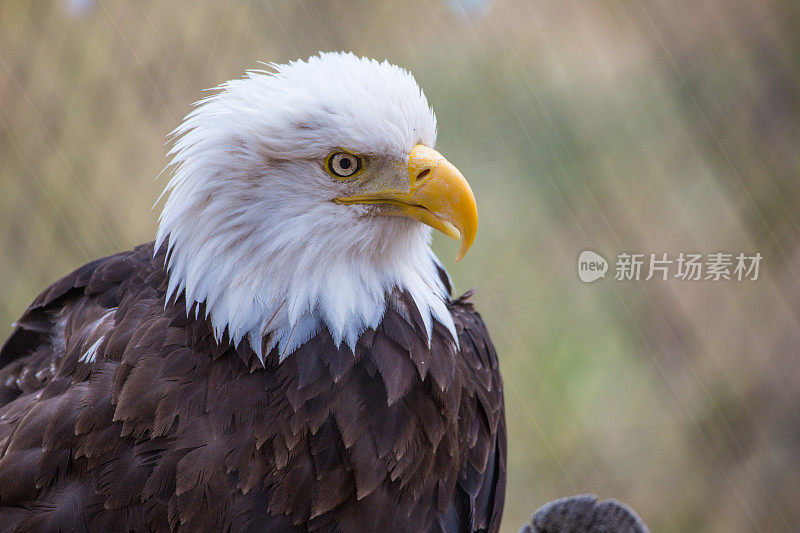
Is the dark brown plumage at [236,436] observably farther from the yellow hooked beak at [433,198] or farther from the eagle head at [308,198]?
the yellow hooked beak at [433,198]

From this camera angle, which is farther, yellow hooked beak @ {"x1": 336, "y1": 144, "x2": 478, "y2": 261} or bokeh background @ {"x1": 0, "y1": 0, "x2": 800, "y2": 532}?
bokeh background @ {"x1": 0, "y1": 0, "x2": 800, "y2": 532}

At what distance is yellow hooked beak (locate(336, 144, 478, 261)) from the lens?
1546mm

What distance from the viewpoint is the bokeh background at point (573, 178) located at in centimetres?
319

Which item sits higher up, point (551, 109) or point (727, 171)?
point (551, 109)

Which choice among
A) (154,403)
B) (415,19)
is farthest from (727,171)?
(154,403)

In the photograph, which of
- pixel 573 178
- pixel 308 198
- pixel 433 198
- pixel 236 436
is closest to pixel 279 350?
pixel 236 436

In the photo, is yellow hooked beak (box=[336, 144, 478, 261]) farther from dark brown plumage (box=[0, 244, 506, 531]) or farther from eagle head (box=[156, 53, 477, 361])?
dark brown plumage (box=[0, 244, 506, 531])

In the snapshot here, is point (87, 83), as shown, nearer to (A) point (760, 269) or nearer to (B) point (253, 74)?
(B) point (253, 74)

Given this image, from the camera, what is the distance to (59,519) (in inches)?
63.2

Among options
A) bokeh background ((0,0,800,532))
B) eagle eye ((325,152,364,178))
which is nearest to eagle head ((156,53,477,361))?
eagle eye ((325,152,364,178))

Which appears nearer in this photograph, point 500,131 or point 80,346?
point 80,346

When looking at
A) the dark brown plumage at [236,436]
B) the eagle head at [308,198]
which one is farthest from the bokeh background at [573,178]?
the dark brown plumage at [236,436]

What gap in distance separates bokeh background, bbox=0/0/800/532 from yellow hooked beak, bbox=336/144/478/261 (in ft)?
6.42

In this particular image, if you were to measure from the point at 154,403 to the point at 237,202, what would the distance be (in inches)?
17.8
